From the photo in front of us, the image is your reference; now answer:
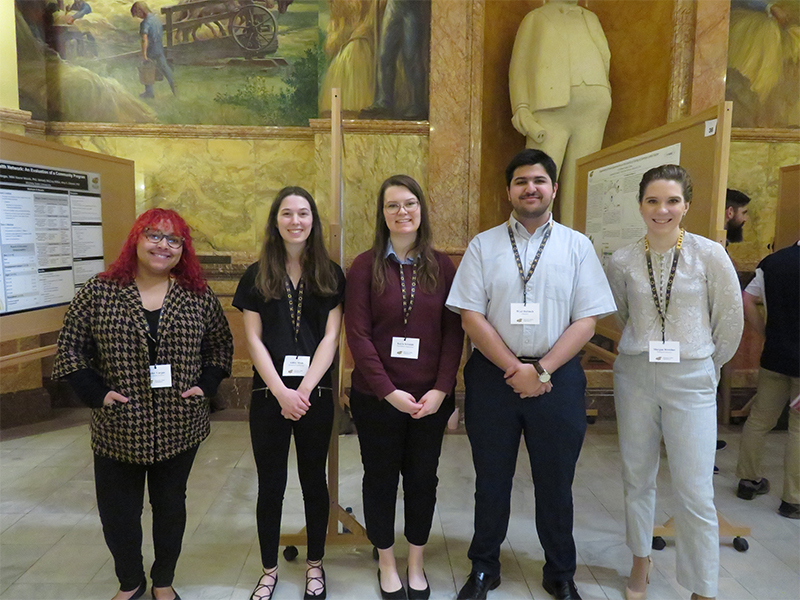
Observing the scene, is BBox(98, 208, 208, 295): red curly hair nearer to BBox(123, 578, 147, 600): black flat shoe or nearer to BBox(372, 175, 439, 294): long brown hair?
BBox(372, 175, 439, 294): long brown hair

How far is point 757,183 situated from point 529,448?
452 centimetres

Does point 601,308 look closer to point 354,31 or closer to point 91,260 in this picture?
point 91,260

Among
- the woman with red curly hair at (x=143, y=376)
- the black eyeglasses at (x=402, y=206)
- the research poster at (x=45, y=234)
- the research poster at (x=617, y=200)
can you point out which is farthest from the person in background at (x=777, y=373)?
the research poster at (x=45, y=234)

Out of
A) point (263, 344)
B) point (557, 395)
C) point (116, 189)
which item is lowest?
point (557, 395)

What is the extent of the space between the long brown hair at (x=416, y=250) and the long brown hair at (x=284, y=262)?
0.69 ft

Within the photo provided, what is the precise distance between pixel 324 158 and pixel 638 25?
3179 millimetres

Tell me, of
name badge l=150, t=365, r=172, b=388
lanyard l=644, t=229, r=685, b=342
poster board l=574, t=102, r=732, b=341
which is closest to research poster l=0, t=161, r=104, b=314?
name badge l=150, t=365, r=172, b=388

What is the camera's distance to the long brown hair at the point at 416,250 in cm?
212

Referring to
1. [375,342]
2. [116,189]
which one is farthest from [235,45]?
[375,342]

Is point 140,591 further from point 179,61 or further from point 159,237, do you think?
point 179,61

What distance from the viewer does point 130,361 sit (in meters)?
2.01

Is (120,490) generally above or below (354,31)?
below

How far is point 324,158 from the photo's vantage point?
15.2ft

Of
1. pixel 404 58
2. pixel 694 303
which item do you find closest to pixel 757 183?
pixel 404 58
